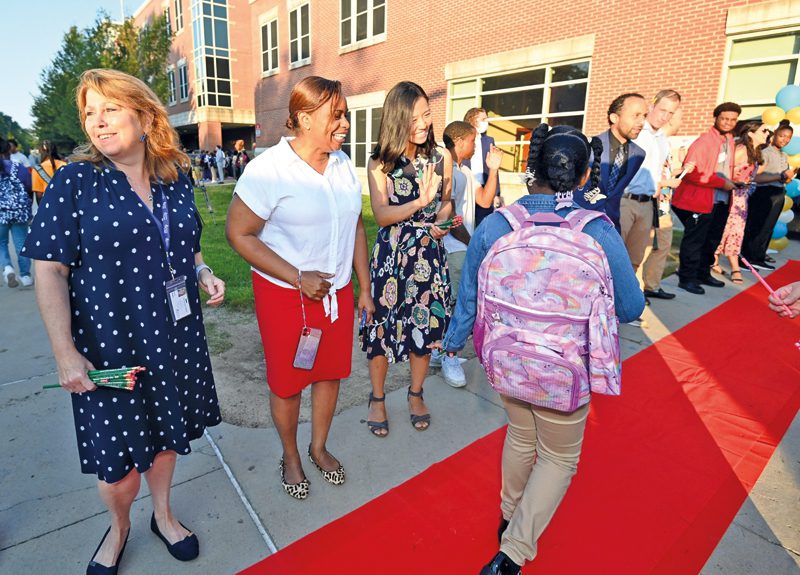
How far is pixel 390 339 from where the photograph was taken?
3.05 meters

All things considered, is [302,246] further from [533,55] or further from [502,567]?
[533,55]

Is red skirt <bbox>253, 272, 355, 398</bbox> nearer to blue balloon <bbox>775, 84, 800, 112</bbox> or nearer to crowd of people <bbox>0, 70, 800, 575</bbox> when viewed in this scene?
crowd of people <bbox>0, 70, 800, 575</bbox>

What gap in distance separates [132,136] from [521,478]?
2.10 meters

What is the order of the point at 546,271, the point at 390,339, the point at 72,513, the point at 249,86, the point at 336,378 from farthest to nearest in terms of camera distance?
1. the point at 249,86
2. the point at 390,339
3. the point at 336,378
4. the point at 72,513
5. the point at 546,271

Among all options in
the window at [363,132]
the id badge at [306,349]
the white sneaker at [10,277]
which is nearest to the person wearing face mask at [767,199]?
the id badge at [306,349]

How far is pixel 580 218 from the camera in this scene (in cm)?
176

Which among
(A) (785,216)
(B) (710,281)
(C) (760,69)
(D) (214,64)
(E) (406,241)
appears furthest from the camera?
(D) (214,64)

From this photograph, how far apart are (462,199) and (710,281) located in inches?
193

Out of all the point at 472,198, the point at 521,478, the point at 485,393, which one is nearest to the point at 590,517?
the point at 521,478

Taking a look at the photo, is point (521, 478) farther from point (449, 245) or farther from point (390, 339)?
point (449, 245)

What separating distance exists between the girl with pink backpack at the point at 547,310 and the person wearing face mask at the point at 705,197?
4931 millimetres

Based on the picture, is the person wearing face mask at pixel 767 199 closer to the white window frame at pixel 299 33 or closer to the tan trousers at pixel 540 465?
the tan trousers at pixel 540 465

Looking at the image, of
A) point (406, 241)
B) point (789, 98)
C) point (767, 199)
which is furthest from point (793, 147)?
point (406, 241)

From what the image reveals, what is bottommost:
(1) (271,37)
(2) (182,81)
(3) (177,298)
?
(3) (177,298)
